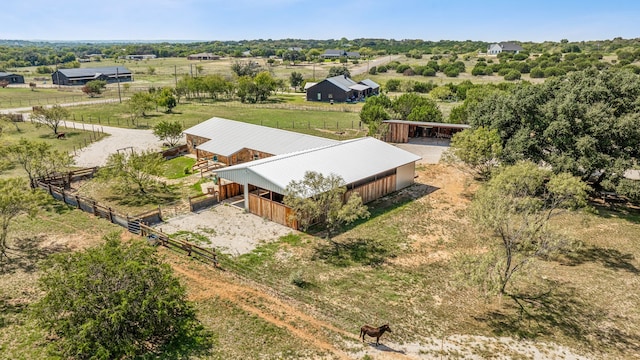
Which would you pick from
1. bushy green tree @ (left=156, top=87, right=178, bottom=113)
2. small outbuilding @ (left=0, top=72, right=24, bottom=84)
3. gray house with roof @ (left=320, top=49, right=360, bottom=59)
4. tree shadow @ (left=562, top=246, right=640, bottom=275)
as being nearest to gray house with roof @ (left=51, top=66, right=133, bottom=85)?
small outbuilding @ (left=0, top=72, right=24, bottom=84)

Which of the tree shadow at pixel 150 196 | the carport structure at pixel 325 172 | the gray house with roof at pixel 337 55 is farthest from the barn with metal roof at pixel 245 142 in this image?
the gray house with roof at pixel 337 55

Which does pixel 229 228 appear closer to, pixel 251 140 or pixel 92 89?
pixel 251 140

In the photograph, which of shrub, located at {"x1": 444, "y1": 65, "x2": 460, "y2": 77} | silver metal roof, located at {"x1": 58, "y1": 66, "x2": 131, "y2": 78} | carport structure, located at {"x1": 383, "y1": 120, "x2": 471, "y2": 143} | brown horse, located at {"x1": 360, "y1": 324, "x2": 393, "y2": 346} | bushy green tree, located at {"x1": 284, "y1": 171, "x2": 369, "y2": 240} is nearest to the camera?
brown horse, located at {"x1": 360, "y1": 324, "x2": 393, "y2": 346}

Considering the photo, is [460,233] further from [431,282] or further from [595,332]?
[595,332]

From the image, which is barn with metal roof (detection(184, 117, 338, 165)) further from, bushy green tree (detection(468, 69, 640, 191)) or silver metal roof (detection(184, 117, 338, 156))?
bushy green tree (detection(468, 69, 640, 191))

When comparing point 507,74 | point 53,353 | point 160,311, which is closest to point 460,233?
point 160,311

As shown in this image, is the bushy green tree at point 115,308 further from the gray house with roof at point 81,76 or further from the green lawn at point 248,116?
the gray house with roof at point 81,76
